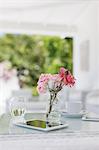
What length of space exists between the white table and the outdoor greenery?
29.4 feet

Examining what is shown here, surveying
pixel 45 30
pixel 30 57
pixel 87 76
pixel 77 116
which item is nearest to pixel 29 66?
pixel 30 57

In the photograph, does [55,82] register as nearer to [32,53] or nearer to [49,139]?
[49,139]

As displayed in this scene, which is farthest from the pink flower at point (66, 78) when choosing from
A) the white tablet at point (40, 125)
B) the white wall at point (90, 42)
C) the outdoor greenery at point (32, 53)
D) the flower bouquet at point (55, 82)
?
the outdoor greenery at point (32, 53)

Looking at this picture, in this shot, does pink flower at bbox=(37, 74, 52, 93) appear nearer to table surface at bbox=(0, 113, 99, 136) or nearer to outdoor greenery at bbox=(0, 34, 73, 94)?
table surface at bbox=(0, 113, 99, 136)

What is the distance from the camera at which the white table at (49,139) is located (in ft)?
4.44

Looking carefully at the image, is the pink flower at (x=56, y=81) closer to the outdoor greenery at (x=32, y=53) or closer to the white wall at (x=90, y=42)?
the white wall at (x=90, y=42)

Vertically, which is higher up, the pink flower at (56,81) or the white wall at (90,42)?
the white wall at (90,42)

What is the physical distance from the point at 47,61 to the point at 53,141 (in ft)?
30.3

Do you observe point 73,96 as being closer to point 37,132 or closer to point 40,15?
point 40,15

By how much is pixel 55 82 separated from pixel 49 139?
0.33 meters

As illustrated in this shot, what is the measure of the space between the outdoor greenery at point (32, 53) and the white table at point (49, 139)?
8949mm

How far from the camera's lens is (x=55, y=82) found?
1534mm

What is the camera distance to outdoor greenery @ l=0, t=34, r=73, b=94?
10422mm

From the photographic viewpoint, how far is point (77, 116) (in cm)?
184
